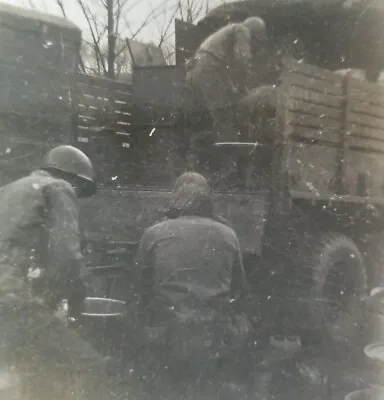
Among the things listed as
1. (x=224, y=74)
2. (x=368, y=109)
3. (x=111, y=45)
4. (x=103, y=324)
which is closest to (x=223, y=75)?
(x=224, y=74)

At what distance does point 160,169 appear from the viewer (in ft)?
3.60

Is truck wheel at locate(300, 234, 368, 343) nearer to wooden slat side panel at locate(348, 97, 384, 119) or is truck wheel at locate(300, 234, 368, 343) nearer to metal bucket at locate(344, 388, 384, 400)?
metal bucket at locate(344, 388, 384, 400)

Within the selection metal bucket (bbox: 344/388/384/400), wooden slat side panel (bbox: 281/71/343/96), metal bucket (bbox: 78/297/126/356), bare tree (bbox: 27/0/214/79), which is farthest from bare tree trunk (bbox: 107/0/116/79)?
metal bucket (bbox: 344/388/384/400)

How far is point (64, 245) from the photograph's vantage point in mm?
1085

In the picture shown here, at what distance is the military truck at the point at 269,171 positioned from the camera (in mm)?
1103

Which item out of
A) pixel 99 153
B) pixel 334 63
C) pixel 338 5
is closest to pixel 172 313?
pixel 99 153

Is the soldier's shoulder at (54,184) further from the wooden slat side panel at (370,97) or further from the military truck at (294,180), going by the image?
the wooden slat side panel at (370,97)

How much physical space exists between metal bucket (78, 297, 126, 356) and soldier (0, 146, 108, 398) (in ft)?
0.07

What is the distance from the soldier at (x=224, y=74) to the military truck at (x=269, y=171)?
30mm

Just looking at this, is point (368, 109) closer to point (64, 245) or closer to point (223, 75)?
point (223, 75)

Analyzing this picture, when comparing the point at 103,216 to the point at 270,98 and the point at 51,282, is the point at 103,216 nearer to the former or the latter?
the point at 51,282

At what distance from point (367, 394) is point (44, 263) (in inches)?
32.5

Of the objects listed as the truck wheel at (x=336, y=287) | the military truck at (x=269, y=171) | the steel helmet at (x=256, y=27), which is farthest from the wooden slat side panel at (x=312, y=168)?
the steel helmet at (x=256, y=27)

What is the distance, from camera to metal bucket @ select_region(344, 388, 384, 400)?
1159 mm
